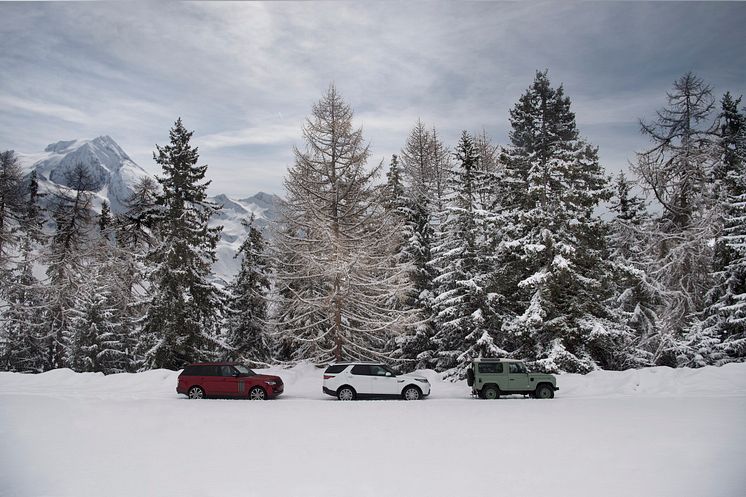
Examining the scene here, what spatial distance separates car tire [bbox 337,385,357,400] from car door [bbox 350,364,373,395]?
19 cm

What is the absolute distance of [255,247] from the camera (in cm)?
3859

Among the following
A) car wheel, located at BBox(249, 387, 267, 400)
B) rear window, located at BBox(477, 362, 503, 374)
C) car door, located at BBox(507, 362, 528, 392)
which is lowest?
car wheel, located at BBox(249, 387, 267, 400)

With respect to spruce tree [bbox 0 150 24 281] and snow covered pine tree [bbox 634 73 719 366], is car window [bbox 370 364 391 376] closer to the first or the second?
snow covered pine tree [bbox 634 73 719 366]

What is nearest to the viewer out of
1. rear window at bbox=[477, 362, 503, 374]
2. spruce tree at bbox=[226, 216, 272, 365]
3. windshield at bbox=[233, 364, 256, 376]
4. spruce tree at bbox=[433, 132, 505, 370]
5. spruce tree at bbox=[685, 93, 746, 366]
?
spruce tree at bbox=[685, 93, 746, 366]

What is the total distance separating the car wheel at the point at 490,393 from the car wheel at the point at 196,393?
40.4 ft

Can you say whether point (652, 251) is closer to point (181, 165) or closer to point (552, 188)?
point (552, 188)

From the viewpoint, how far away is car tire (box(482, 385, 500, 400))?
20.5m

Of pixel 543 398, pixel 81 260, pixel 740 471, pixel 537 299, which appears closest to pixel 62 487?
pixel 740 471

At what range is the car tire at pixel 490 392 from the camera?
20469 mm

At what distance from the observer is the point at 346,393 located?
20.5 metres

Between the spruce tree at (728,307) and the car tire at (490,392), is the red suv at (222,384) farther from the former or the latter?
the spruce tree at (728,307)

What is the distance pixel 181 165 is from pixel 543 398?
86.9 ft

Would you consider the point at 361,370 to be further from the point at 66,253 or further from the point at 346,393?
the point at 66,253

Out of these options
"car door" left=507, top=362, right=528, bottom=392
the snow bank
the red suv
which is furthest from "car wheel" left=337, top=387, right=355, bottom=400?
"car door" left=507, top=362, right=528, bottom=392
